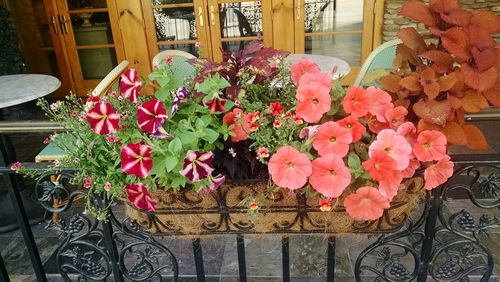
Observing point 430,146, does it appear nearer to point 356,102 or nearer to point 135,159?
point 356,102

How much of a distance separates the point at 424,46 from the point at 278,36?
3272 mm

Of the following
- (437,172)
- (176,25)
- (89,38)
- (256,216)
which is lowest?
(89,38)

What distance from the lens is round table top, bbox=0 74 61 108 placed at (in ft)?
7.95

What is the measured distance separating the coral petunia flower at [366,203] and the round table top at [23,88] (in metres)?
2.16

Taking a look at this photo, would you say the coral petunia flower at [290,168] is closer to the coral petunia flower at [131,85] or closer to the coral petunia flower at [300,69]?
the coral petunia flower at [300,69]

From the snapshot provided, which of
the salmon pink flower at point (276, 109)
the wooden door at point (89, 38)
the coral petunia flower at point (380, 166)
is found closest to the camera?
the coral petunia flower at point (380, 166)

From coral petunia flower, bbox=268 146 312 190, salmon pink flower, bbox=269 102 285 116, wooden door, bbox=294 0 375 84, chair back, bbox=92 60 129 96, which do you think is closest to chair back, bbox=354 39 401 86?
chair back, bbox=92 60 129 96

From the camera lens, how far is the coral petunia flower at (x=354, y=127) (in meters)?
0.87

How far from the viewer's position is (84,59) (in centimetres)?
464

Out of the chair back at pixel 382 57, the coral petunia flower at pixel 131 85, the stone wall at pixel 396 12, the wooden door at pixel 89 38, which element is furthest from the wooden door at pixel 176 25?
the coral petunia flower at pixel 131 85

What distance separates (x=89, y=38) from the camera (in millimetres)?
4543

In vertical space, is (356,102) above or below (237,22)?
above

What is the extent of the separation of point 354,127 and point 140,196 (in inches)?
19.2

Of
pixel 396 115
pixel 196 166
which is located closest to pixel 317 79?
pixel 396 115
